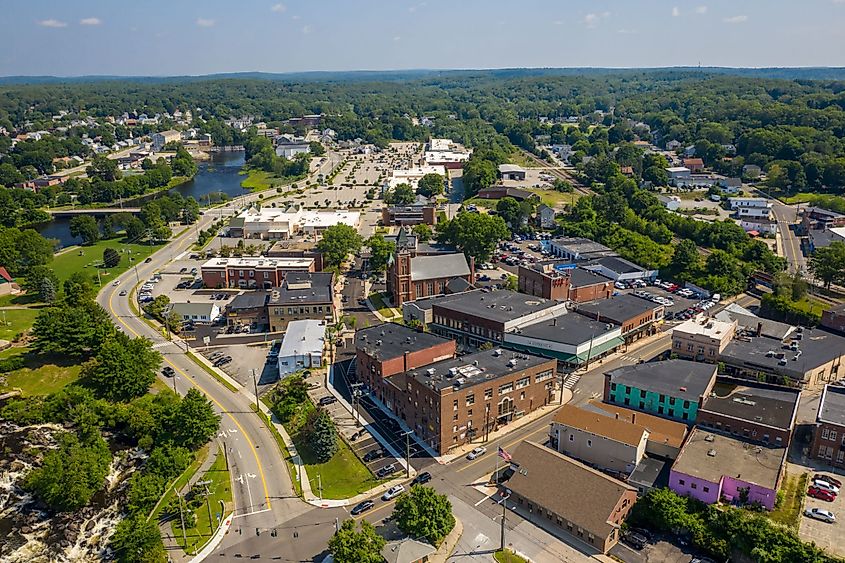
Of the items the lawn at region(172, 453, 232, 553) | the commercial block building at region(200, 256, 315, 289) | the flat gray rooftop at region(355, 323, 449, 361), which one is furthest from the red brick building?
the lawn at region(172, 453, 232, 553)

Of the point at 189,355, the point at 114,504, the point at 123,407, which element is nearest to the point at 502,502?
the point at 114,504

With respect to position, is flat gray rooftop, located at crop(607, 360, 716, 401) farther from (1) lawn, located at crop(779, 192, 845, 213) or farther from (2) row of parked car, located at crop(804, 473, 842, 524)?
(1) lawn, located at crop(779, 192, 845, 213)

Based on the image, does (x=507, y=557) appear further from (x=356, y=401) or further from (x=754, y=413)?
(x=754, y=413)

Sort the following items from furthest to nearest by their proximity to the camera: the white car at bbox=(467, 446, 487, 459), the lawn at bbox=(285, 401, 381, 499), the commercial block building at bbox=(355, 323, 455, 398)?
the commercial block building at bbox=(355, 323, 455, 398)
the white car at bbox=(467, 446, 487, 459)
the lawn at bbox=(285, 401, 381, 499)

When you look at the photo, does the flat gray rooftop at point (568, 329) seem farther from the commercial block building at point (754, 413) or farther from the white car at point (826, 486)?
the white car at point (826, 486)

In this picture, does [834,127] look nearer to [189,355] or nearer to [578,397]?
[578,397]

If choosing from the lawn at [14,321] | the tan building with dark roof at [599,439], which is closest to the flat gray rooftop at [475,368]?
the tan building with dark roof at [599,439]
